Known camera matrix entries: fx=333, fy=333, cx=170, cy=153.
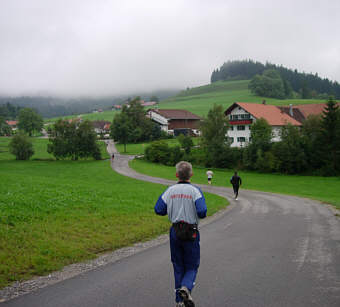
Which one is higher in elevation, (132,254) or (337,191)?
(132,254)

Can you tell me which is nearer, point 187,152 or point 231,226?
point 231,226

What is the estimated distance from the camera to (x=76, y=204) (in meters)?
13.3

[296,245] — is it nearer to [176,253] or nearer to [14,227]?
[176,253]

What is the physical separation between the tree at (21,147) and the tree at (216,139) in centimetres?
3620

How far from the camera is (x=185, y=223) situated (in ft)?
17.2

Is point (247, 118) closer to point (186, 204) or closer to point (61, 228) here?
point (61, 228)

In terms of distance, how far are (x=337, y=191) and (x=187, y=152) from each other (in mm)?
34456

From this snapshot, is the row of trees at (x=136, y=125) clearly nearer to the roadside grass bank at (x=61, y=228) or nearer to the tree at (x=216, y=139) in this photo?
the tree at (x=216, y=139)

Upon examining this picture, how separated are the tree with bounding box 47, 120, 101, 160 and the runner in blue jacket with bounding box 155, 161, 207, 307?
64.4 m

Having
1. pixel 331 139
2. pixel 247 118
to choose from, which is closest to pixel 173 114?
pixel 247 118

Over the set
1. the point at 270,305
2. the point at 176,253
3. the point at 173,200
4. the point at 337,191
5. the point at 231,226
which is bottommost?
the point at 337,191

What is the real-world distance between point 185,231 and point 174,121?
106537 mm

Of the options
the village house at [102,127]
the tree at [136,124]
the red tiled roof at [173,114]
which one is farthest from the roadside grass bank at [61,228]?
the village house at [102,127]

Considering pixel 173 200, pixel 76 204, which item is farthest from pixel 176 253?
pixel 76 204
